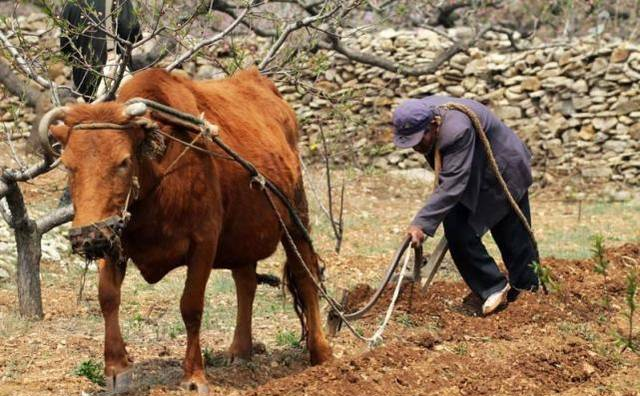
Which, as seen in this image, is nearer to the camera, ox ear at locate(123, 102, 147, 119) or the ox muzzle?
the ox muzzle

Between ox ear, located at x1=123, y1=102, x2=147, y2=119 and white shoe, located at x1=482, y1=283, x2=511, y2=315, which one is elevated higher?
ox ear, located at x1=123, y1=102, x2=147, y2=119

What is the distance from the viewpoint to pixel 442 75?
66.1 ft

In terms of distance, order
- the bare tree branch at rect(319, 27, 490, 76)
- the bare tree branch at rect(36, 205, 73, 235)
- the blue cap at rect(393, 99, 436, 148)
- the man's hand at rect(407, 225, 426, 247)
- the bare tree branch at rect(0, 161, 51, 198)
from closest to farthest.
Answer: the man's hand at rect(407, 225, 426, 247)
the blue cap at rect(393, 99, 436, 148)
the bare tree branch at rect(0, 161, 51, 198)
the bare tree branch at rect(36, 205, 73, 235)
the bare tree branch at rect(319, 27, 490, 76)

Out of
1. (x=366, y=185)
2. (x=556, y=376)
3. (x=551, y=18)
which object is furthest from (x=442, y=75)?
(x=556, y=376)

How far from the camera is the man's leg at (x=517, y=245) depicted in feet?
28.3

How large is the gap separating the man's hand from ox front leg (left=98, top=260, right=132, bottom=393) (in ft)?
6.61

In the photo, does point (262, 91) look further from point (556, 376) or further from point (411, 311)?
point (556, 376)

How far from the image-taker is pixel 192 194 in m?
6.27

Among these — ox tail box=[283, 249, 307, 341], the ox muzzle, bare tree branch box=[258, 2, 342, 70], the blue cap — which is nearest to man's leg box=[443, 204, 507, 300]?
the blue cap

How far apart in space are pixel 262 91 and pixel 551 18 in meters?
16.6

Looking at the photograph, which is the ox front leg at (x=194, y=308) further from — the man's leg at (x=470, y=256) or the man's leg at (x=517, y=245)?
the man's leg at (x=517, y=245)

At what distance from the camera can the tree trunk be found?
852cm

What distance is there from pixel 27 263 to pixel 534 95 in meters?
12.6

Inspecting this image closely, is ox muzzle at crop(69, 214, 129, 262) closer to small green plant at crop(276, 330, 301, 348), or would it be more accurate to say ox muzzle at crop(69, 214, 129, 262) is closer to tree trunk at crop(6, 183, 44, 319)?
small green plant at crop(276, 330, 301, 348)
